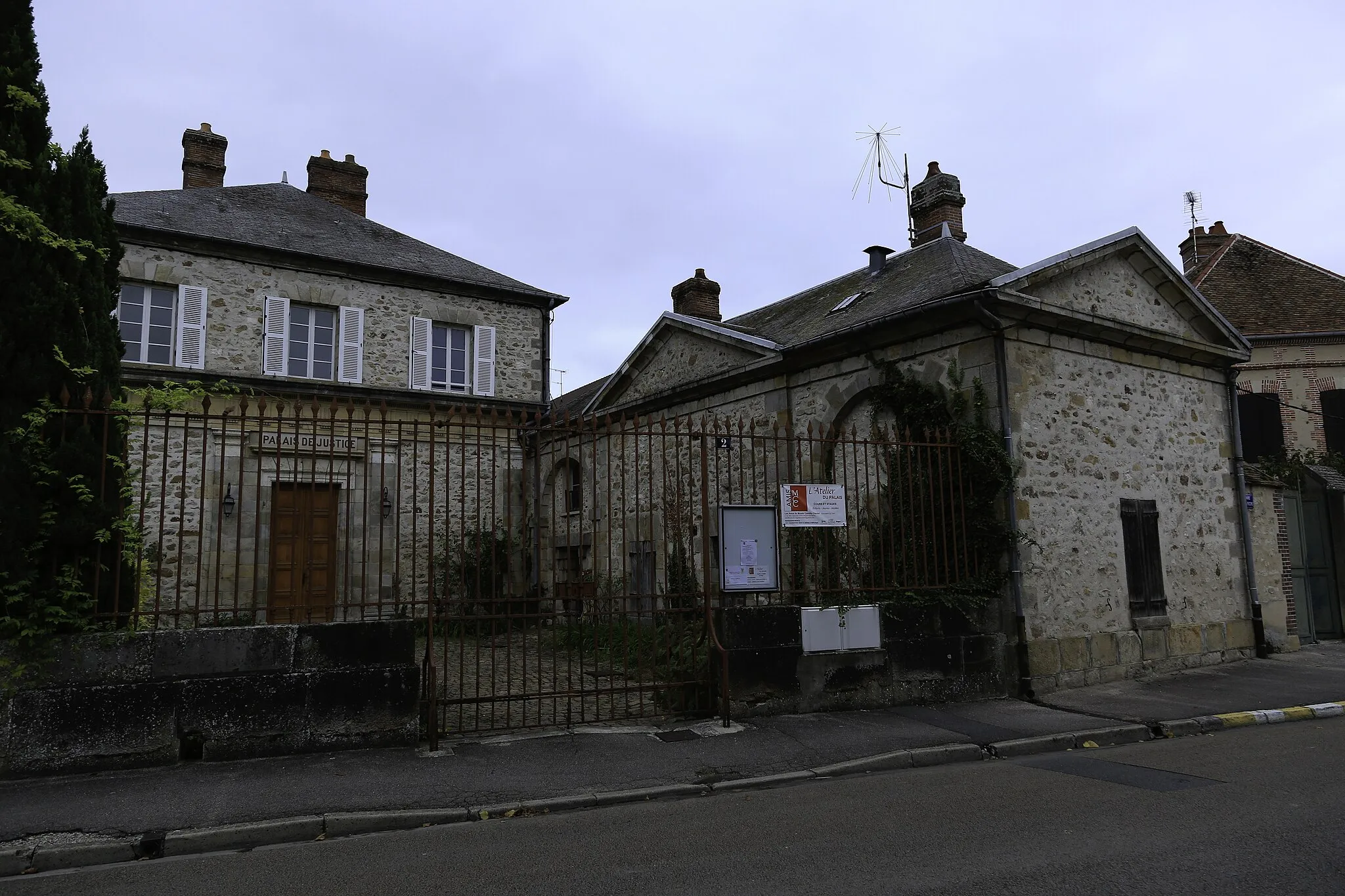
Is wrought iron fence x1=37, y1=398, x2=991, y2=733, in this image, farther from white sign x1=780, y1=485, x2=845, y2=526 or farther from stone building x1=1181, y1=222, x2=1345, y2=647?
stone building x1=1181, y1=222, x2=1345, y2=647

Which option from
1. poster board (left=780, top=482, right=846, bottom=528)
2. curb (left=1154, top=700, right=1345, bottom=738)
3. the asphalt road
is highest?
poster board (left=780, top=482, right=846, bottom=528)

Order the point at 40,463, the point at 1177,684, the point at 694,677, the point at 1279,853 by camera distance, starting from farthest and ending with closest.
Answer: the point at 1177,684 → the point at 694,677 → the point at 40,463 → the point at 1279,853

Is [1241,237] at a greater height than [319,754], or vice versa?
[1241,237]

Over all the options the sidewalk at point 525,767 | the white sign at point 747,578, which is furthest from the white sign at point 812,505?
the sidewalk at point 525,767

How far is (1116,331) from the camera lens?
10141mm

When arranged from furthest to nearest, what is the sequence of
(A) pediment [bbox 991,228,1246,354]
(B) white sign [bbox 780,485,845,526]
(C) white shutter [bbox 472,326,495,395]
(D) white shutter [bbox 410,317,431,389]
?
1. (C) white shutter [bbox 472,326,495,395]
2. (D) white shutter [bbox 410,317,431,389]
3. (A) pediment [bbox 991,228,1246,354]
4. (B) white sign [bbox 780,485,845,526]

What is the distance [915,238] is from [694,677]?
31.8ft

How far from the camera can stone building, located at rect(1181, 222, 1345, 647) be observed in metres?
13.6

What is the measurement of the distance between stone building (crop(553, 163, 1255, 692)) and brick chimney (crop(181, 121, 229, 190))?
1097cm

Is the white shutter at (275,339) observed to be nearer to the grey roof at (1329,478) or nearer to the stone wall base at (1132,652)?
the stone wall base at (1132,652)

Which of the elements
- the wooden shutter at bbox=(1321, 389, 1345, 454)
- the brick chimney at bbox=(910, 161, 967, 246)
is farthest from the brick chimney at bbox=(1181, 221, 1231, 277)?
the brick chimney at bbox=(910, 161, 967, 246)

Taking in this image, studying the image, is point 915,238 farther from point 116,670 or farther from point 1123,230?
point 116,670

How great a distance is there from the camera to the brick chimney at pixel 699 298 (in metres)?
17.0

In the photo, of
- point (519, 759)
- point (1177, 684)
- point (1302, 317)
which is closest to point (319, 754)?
point (519, 759)
